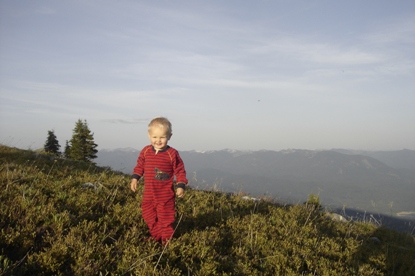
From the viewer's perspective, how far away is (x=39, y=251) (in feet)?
12.3

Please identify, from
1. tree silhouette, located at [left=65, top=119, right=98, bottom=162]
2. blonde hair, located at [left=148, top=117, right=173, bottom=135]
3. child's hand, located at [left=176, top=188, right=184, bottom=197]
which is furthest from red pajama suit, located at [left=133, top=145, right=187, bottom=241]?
tree silhouette, located at [left=65, top=119, right=98, bottom=162]

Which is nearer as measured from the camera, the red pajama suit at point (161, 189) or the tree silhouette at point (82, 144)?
the red pajama suit at point (161, 189)

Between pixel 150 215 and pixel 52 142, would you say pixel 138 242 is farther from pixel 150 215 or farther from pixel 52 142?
pixel 52 142

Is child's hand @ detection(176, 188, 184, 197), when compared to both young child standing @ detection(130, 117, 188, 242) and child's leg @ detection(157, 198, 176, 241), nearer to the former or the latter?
young child standing @ detection(130, 117, 188, 242)

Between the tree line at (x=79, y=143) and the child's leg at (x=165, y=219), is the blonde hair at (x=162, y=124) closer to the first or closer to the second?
the child's leg at (x=165, y=219)

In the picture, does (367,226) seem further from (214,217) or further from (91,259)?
(91,259)

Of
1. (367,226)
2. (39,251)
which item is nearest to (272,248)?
(39,251)

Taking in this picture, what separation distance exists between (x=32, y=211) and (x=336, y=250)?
638 cm

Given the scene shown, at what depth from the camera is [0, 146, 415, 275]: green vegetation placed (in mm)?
3879

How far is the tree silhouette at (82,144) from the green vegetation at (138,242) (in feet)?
106

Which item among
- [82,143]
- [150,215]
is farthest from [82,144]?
[150,215]

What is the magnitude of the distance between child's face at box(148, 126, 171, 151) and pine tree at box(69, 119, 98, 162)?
36.4 metres

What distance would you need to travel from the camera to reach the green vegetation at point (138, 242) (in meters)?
3.88

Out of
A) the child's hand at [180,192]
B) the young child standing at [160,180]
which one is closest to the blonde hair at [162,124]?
the young child standing at [160,180]
